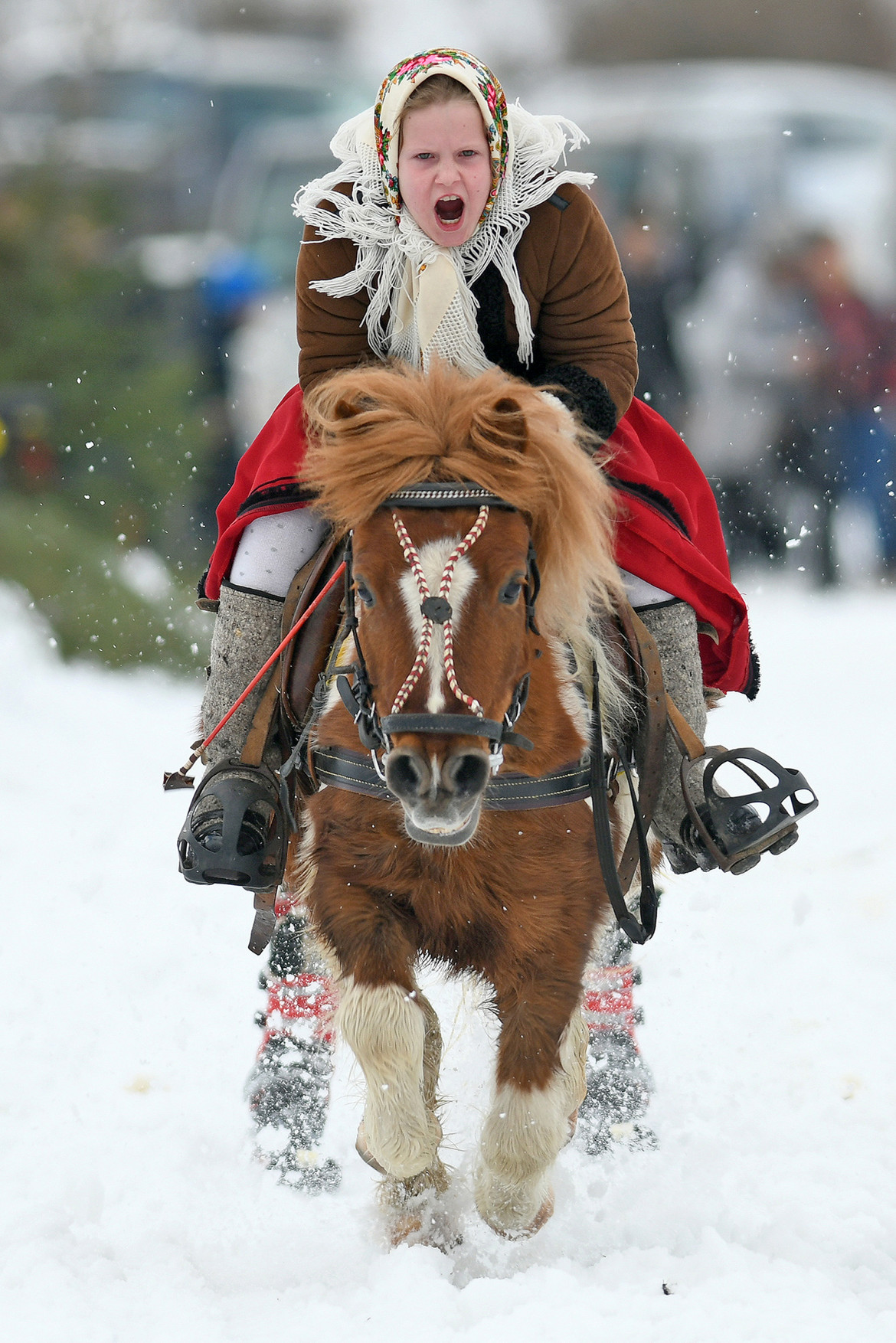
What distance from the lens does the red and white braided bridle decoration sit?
8.74ft

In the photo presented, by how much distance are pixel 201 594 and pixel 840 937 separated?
2691 millimetres

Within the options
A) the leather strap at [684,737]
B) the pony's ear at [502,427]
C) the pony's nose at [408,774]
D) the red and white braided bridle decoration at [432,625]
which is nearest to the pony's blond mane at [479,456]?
the pony's ear at [502,427]

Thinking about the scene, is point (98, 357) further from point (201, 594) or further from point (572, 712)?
point (572, 712)

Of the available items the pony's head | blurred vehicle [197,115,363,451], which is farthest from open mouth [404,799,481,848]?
blurred vehicle [197,115,363,451]

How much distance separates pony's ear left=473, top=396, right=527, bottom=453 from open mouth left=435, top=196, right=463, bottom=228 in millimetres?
611

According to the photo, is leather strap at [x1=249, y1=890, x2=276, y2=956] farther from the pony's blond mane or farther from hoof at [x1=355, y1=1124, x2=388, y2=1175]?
the pony's blond mane

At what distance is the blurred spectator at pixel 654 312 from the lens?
9453 millimetres

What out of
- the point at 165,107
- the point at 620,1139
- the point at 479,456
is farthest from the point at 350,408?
the point at 165,107

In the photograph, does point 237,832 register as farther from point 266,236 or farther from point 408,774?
point 266,236

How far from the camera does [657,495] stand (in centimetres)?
350

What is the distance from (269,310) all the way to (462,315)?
25.5 ft

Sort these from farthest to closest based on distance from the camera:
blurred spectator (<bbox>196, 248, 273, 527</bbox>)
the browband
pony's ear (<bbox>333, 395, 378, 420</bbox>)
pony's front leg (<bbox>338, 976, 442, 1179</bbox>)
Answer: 1. blurred spectator (<bbox>196, 248, 273, 527</bbox>)
2. pony's front leg (<bbox>338, 976, 442, 1179</bbox>)
3. pony's ear (<bbox>333, 395, 378, 420</bbox>)
4. the browband

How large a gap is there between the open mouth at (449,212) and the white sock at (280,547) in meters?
0.75

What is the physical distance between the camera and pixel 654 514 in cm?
347
